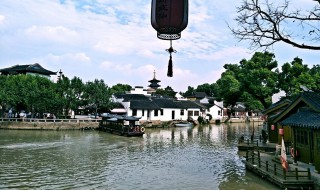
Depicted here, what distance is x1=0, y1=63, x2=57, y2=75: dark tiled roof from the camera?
53963mm

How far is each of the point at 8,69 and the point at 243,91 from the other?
44474 mm

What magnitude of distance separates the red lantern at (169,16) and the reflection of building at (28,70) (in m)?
50.5

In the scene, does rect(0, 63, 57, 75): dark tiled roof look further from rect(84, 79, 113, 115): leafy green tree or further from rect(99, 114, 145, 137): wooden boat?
rect(99, 114, 145, 137): wooden boat

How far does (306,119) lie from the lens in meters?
14.6

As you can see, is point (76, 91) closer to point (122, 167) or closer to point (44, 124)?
point (44, 124)

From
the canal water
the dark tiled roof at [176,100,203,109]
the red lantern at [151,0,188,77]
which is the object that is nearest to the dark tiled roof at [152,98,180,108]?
the dark tiled roof at [176,100,203,109]

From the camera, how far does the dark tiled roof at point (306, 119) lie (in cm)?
1354

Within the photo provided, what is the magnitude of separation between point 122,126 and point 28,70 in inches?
1100

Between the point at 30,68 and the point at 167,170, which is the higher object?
the point at 30,68

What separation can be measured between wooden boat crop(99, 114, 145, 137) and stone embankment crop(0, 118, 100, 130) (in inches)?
100

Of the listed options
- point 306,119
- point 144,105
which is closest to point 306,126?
point 306,119

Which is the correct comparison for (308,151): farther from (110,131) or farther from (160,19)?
(110,131)

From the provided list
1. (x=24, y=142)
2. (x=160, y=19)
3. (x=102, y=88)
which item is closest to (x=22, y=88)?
(x=102, y=88)

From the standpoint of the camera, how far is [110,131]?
129 feet
